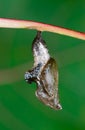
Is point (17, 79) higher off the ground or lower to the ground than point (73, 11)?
lower

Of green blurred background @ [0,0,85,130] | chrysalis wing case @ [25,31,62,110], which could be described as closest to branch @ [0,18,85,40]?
chrysalis wing case @ [25,31,62,110]

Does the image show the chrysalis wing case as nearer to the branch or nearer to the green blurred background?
the branch

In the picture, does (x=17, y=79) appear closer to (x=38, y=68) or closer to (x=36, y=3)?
(x=36, y=3)

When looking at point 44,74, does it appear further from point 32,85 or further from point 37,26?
point 32,85

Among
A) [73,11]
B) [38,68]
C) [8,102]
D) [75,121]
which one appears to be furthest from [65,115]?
[38,68]

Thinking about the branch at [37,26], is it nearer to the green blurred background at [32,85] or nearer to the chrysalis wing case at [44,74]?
the chrysalis wing case at [44,74]
